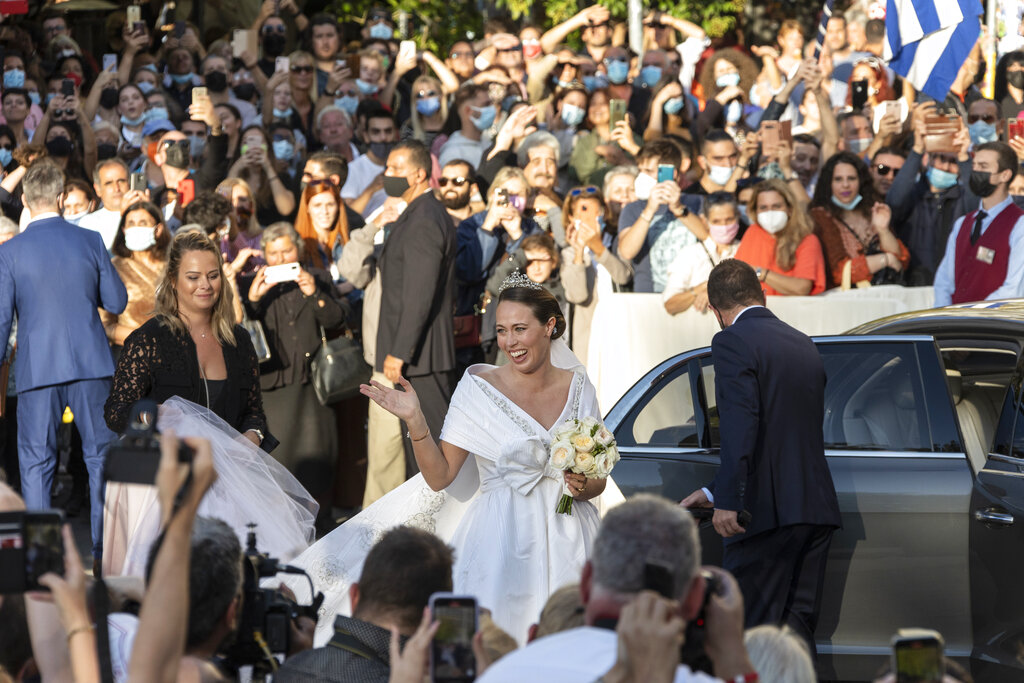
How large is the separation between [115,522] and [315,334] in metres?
3.56

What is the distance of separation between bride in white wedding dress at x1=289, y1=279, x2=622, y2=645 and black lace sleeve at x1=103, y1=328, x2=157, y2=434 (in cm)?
115

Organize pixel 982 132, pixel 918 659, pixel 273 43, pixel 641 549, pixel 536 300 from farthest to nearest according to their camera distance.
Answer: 1. pixel 273 43
2. pixel 982 132
3. pixel 536 300
4. pixel 641 549
5. pixel 918 659

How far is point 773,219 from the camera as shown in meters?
10.5

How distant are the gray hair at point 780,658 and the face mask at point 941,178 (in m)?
8.69

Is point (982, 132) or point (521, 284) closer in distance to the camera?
point (521, 284)

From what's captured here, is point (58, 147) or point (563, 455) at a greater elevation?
point (58, 147)

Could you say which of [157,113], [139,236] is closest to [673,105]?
[157,113]

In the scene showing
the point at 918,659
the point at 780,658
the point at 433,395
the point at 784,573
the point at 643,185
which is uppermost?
the point at 643,185

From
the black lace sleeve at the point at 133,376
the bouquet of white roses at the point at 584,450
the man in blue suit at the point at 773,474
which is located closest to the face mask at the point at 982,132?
the man in blue suit at the point at 773,474

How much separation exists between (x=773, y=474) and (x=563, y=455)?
972 mm

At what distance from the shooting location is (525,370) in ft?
21.2

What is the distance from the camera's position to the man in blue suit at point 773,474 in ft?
20.5

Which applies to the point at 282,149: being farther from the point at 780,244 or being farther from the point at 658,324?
the point at 780,244

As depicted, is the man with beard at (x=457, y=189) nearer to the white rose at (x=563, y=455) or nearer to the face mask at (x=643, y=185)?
the face mask at (x=643, y=185)
